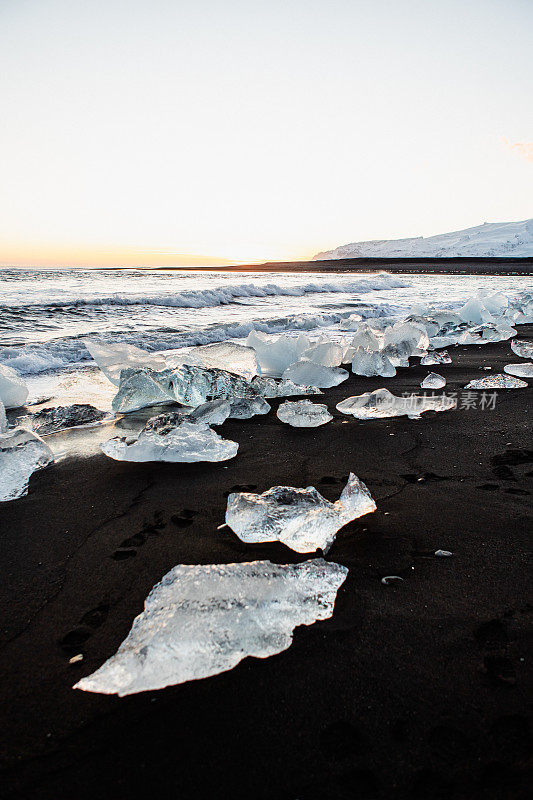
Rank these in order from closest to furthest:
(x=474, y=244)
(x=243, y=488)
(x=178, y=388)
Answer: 1. (x=243, y=488)
2. (x=178, y=388)
3. (x=474, y=244)

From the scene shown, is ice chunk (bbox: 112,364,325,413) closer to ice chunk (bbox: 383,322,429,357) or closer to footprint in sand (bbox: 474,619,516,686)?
ice chunk (bbox: 383,322,429,357)

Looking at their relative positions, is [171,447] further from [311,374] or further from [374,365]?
[374,365]

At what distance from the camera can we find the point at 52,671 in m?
0.89

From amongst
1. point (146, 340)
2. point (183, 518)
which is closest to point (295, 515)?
point (183, 518)

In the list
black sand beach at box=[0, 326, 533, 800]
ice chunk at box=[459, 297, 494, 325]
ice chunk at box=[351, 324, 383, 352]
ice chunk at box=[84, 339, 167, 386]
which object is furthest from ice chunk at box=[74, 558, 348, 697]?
ice chunk at box=[459, 297, 494, 325]

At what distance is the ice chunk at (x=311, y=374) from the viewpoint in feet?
10.2

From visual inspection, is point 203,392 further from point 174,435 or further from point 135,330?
point 135,330

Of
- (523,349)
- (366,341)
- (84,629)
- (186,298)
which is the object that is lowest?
(84,629)

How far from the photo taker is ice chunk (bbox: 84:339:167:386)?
2.89 metres

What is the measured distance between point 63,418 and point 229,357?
62.8 inches

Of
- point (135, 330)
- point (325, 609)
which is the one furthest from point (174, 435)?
point (135, 330)

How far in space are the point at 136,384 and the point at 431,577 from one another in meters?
1.92

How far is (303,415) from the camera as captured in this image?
2324 millimetres

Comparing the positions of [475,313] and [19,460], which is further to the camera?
[475,313]
